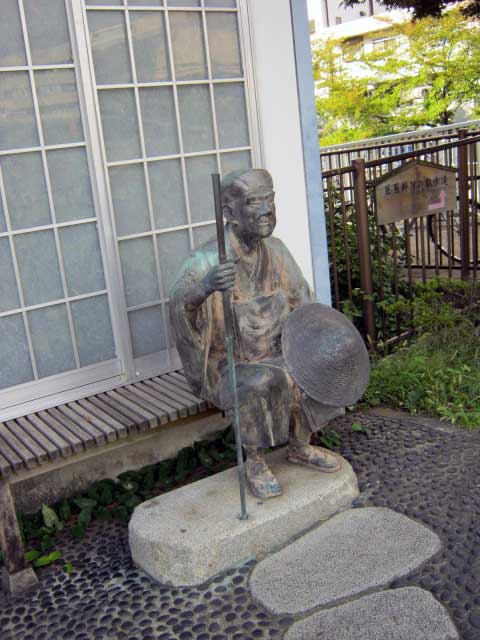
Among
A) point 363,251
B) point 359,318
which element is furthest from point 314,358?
point 359,318

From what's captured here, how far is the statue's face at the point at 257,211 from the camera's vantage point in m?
3.37

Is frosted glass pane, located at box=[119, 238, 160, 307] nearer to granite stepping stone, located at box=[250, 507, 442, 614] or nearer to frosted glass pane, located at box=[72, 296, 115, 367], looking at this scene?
frosted glass pane, located at box=[72, 296, 115, 367]

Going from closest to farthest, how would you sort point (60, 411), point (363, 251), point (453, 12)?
1. point (60, 411)
2. point (363, 251)
3. point (453, 12)

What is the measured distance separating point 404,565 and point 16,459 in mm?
1829

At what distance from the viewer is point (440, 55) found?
17.6 meters

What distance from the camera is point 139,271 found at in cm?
438

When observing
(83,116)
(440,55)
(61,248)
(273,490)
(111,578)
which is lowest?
(111,578)

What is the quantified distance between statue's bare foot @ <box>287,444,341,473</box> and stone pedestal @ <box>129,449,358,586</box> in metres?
0.03

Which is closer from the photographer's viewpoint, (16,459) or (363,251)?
(16,459)

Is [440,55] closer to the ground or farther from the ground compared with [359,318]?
farther from the ground

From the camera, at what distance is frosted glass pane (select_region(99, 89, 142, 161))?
13.7ft

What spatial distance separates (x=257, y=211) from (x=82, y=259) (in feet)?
4.27

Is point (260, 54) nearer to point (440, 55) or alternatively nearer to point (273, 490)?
point (273, 490)

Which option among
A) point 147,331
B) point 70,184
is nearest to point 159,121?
point 70,184
